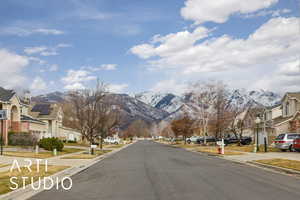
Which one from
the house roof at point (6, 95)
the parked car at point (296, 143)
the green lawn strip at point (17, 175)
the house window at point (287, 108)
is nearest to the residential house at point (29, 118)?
the house roof at point (6, 95)

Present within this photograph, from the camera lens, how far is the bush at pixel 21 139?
39.5 metres

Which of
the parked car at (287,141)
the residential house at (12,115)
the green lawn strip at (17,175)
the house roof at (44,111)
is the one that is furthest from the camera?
the house roof at (44,111)

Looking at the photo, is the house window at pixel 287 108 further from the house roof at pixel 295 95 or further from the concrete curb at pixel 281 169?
the concrete curb at pixel 281 169

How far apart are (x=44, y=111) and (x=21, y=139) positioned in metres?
26.2

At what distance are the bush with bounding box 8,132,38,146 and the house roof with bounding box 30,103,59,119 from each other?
22.8m

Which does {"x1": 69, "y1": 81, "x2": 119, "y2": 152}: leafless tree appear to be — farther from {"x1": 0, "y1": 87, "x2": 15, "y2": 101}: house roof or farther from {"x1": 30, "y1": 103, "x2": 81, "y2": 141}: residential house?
{"x1": 30, "y1": 103, "x2": 81, "y2": 141}: residential house

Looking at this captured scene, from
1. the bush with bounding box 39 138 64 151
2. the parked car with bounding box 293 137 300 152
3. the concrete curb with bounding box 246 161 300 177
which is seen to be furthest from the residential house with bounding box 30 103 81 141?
the concrete curb with bounding box 246 161 300 177

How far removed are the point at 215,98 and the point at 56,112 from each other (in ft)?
88.2

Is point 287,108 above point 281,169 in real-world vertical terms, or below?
above

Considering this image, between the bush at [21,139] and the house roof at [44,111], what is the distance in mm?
22809

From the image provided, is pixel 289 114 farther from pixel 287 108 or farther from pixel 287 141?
pixel 287 141

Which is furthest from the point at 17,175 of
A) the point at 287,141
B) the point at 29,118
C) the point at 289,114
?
the point at 289,114

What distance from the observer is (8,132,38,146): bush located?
3953 centimetres

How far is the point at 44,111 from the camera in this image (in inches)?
2603
